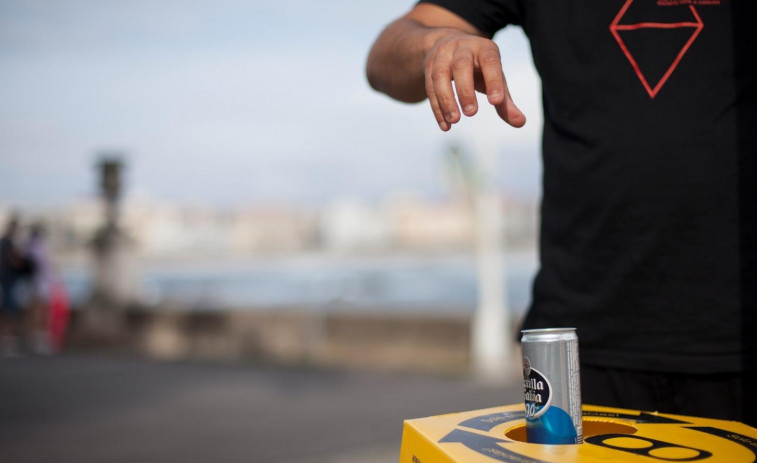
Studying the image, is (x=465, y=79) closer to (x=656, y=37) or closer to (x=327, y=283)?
(x=656, y=37)

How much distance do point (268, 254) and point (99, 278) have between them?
80.9 metres

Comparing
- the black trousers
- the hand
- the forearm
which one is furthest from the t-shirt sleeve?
the black trousers

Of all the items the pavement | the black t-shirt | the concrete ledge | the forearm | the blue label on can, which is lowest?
the pavement

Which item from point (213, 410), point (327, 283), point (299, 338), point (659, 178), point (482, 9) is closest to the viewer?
point (659, 178)

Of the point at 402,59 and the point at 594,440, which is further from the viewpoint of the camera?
the point at 402,59

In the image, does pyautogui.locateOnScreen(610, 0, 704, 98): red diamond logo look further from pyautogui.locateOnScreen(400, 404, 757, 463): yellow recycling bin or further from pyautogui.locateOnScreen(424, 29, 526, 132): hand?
pyautogui.locateOnScreen(400, 404, 757, 463): yellow recycling bin

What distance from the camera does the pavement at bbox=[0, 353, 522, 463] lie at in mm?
5691

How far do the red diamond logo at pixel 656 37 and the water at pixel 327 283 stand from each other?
920 centimetres

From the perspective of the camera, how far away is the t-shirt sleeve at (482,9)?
1.49 m

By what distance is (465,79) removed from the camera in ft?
3.50

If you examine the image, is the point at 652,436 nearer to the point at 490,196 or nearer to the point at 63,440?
the point at 63,440

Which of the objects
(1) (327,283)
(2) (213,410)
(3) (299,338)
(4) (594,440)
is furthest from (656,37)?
(1) (327,283)

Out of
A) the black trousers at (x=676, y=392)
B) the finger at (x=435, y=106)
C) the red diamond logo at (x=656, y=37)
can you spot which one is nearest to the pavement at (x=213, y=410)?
the black trousers at (x=676, y=392)

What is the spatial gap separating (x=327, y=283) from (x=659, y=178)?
1456 cm
